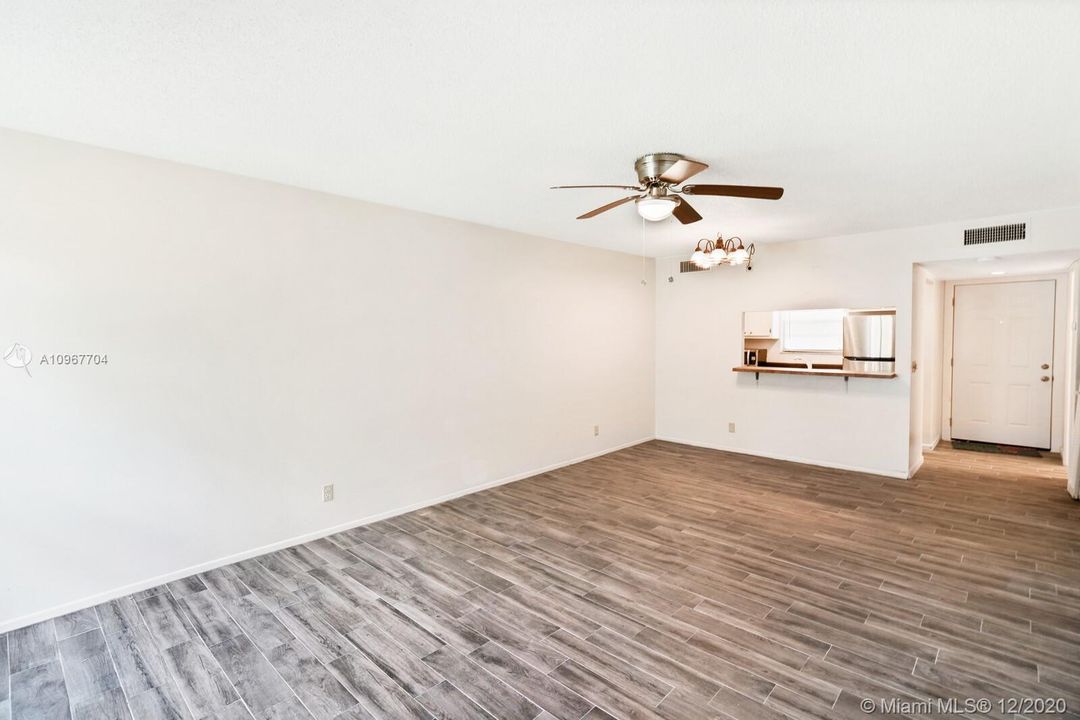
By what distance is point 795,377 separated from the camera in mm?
5984

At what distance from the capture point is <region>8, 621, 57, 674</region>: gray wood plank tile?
2379mm

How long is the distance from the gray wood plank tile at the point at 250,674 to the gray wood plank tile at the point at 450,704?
0.60 metres

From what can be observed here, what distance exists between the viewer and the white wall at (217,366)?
2.72 meters

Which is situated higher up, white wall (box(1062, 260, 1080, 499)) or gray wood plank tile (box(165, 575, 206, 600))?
white wall (box(1062, 260, 1080, 499))

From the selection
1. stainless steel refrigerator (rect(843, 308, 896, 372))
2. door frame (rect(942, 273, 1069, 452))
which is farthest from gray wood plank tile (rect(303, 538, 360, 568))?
door frame (rect(942, 273, 1069, 452))

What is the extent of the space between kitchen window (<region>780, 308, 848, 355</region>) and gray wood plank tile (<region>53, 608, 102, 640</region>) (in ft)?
20.9

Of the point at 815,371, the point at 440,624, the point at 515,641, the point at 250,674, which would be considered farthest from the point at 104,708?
the point at 815,371

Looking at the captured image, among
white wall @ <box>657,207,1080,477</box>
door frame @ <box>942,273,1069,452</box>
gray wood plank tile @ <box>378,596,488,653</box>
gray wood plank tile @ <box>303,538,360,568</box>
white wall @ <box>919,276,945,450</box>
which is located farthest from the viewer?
Answer: white wall @ <box>919,276,945,450</box>

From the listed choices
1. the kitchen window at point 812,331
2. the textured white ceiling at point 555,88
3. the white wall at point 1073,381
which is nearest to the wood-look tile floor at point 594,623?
the white wall at point 1073,381

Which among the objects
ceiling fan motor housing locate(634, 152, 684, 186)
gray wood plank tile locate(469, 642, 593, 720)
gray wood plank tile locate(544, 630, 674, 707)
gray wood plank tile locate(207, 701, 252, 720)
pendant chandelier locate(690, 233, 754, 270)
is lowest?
gray wood plank tile locate(544, 630, 674, 707)

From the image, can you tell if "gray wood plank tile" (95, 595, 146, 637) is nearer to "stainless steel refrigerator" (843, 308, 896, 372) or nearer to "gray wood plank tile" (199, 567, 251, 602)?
"gray wood plank tile" (199, 567, 251, 602)

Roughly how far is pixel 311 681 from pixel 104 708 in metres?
0.80

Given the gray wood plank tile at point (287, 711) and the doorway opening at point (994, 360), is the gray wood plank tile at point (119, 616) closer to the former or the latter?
the gray wood plank tile at point (287, 711)

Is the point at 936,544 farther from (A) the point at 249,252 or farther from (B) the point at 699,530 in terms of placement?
(A) the point at 249,252
